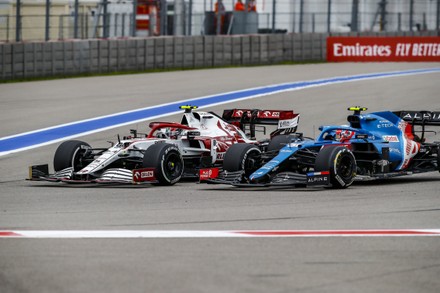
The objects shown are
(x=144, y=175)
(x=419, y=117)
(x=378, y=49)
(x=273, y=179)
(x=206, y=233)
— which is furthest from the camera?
(x=378, y=49)

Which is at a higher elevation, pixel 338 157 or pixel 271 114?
pixel 271 114

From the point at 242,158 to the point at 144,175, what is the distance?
132cm

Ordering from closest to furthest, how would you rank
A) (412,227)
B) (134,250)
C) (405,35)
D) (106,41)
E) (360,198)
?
(134,250) < (412,227) < (360,198) < (106,41) < (405,35)

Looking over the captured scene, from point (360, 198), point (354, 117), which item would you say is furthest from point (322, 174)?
point (354, 117)

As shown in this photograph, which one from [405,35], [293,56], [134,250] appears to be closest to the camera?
[134,250]

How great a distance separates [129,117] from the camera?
858 inches

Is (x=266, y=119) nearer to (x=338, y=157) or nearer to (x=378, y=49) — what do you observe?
(x=338, y=157)

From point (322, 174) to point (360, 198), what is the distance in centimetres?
77

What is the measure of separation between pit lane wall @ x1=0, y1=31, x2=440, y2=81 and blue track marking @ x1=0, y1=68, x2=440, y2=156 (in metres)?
4.52

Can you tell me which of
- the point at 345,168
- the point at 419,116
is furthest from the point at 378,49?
the point at 345,168

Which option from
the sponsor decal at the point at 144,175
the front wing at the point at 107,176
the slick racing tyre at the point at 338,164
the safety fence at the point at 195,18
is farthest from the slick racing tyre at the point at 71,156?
the safety fence at the point at 195,18

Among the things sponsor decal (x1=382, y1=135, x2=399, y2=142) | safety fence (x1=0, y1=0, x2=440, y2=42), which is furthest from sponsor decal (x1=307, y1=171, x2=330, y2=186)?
safety fence (x1=0, y1=0, x2=440, y2=42)

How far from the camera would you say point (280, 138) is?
14.3 metres

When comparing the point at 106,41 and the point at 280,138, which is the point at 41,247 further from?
the point at 106,41
